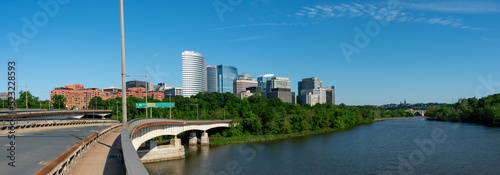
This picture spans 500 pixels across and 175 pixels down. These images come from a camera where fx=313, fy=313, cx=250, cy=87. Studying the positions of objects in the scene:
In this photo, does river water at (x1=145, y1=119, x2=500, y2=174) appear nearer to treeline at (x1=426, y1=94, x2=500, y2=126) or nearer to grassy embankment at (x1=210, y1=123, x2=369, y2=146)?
grassy embankment at (x1=210, y1=123, x2=369, y2=146)

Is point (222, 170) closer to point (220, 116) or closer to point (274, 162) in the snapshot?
point (274, 162)

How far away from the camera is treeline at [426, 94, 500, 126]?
108 m

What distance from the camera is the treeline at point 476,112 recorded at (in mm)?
108062

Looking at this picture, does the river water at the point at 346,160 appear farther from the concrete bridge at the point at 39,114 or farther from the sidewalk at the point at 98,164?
the sidewalk at the point at 98,164

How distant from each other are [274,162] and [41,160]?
34791mm

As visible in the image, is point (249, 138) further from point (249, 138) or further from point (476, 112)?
point (476, 112)

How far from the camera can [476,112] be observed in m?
125

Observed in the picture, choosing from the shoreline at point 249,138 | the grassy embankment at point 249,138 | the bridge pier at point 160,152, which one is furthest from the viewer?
the grassy embankment at point 249,138

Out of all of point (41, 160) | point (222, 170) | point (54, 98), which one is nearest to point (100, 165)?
point (41, 160)

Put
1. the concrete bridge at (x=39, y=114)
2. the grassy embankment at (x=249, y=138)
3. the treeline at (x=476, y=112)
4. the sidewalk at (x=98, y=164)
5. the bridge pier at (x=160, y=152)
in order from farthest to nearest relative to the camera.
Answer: the treeline at (x=476, y=112)
the grassy embankment at (x=249, y=138)
the bridge pier at (x=160, y=152)
the concrete bridge at (x=39, y=114)
the sidewalk at (x=98, y=164)

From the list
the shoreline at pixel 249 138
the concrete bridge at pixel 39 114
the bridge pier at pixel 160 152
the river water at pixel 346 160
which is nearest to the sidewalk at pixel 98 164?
the river water at pixel 346 160

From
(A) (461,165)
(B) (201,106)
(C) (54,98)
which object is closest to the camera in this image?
(A) (461,165)

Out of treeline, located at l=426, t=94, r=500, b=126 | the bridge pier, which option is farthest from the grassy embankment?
treeline, located at l=426, t=94, r=500, b=126

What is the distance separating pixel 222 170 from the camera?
40.1m
